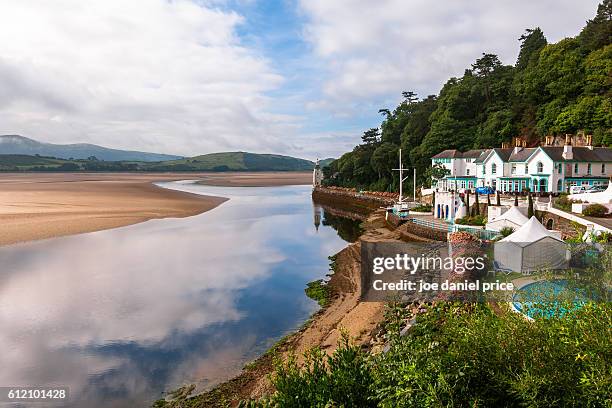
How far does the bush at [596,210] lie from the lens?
79.9 feet

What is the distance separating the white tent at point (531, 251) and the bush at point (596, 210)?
10710mm

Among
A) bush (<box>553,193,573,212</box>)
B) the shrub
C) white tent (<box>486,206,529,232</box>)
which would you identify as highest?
bush (<box>553,193,573,212</box>)

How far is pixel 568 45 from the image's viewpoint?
52.2 metres

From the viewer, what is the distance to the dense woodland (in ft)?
151

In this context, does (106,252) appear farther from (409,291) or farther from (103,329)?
(409,291)

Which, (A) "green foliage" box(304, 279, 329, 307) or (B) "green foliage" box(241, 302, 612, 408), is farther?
(A) "green foliage" box(304, 279, 329, 307)

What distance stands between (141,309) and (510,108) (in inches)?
A: 2342

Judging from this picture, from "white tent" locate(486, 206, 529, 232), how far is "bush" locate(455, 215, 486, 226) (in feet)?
18.2

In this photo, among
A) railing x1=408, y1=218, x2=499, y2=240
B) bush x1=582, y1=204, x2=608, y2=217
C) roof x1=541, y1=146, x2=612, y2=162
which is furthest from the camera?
roof x1=541, y1=146, x2=612, y2=162

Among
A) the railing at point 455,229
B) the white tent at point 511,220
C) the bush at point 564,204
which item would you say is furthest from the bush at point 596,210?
the railing at point 455,229

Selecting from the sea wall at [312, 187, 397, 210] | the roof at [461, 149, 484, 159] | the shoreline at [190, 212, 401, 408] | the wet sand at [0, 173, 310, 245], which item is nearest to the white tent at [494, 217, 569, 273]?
the shoreline at [190, 212, 401, 408]

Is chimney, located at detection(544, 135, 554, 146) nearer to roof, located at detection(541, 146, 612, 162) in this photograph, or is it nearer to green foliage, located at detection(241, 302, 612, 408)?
roof, located at detection(541, 146, 612, 162)

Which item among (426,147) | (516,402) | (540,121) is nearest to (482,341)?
(516,402)

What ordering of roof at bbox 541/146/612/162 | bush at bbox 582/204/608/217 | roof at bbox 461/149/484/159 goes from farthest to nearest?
roof at bbox 461/149/484/159 → roof at bbox 541/146/612/162 → bush at bbox 582/204/608/217
